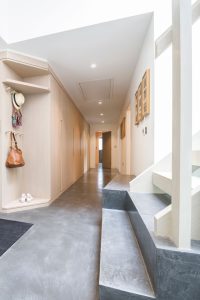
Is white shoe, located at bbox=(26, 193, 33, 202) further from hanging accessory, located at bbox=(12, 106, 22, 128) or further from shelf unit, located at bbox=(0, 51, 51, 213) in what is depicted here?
hanging accessory, located at bbox=(12, 106, 22, 128)

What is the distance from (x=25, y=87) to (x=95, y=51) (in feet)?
4.63

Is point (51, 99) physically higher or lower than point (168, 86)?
higher

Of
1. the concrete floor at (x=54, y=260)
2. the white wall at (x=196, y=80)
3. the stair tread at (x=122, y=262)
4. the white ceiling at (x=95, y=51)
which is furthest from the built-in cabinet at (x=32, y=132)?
the white wall at (x=196, y=80)

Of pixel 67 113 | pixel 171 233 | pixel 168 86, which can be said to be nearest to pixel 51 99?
pixel 67 113

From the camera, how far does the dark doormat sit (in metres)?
1.53

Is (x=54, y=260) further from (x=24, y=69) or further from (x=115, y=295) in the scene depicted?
(x=24, y=69)

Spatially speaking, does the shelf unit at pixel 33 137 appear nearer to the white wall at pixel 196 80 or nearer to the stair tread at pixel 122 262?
the stair tread at pixel 122 262

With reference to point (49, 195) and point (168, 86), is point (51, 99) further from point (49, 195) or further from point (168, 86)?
point (168, 86)

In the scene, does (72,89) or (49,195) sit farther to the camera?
(72,89)

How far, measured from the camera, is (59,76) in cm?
317

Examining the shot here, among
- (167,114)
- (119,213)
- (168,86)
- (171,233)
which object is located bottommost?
(119,213)

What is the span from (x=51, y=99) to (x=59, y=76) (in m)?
0.68

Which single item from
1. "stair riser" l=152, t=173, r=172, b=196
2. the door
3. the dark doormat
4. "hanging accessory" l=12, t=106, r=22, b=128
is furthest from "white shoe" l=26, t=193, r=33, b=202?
the door

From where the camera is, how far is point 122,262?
96 centimetres
